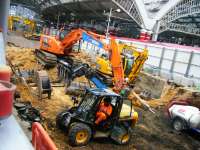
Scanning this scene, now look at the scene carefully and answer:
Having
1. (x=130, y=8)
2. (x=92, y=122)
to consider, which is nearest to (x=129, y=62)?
(x=92, y=122)

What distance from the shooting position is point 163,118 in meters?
16.2

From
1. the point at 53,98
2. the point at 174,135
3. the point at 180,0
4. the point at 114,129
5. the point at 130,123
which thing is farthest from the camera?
the point at 180,0

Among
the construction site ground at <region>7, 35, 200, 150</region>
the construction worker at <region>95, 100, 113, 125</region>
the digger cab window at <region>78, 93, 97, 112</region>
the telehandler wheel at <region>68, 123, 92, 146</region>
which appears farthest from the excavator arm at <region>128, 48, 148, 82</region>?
the telehandler wheel at <region>68, 123, 92, 146</region>

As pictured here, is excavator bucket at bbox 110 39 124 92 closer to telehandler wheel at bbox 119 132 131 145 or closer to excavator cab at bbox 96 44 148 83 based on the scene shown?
excavator cab at bbox 96 44 148 83

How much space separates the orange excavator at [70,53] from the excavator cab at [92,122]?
5776mm

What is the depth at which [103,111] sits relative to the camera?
→ 423 inches

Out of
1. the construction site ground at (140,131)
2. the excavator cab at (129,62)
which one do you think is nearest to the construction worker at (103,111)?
the construction site ground at (140,131)

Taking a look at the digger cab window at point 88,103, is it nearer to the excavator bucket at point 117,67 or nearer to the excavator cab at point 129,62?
the excavator bucket at point 117,67

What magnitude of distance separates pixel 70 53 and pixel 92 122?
48.8ft

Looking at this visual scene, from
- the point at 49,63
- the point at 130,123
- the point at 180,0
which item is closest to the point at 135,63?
the point at 49,63

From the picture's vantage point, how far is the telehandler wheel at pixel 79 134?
10000 millimetres

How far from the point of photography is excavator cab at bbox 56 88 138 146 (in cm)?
1020

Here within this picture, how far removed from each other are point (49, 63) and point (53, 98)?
25.4 feet

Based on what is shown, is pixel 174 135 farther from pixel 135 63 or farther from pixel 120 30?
pixel 120 30
